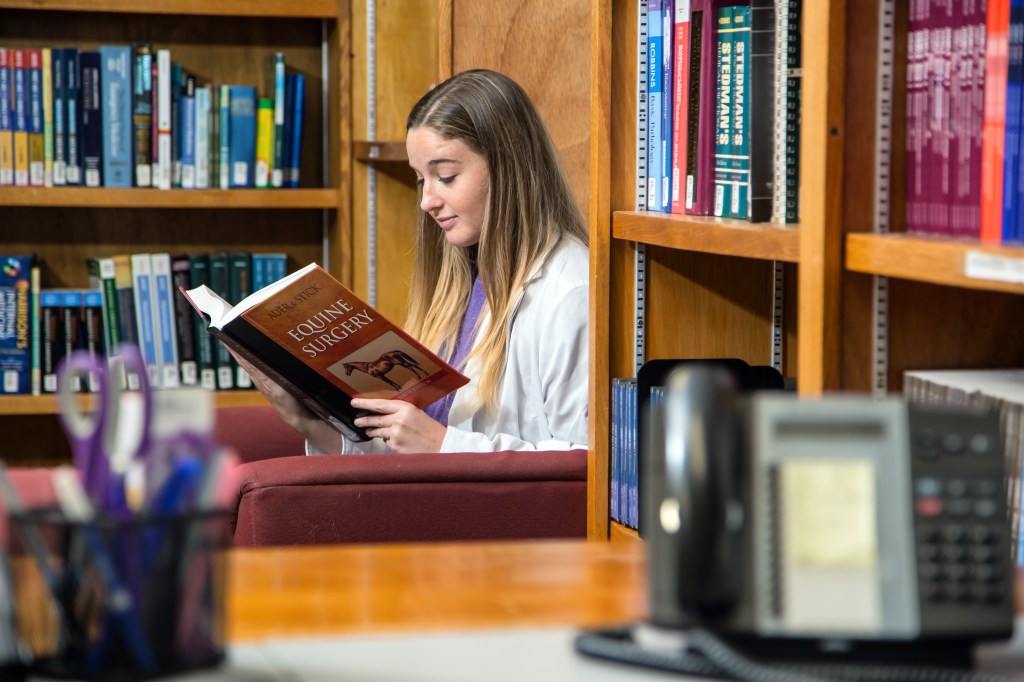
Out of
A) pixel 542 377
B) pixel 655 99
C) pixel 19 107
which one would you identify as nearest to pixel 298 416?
pixel 542 377

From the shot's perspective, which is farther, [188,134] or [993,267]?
[188,134]

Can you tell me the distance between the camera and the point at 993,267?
0.97m

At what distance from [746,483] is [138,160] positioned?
8.65 ft

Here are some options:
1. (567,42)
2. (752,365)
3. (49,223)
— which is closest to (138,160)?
(49,223)

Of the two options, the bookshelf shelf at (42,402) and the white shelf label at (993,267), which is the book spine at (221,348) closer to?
the bookshelf shelf at (42,402)

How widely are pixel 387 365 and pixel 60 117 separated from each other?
152 cm

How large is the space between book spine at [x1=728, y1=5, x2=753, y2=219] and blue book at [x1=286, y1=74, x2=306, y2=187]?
196 cm

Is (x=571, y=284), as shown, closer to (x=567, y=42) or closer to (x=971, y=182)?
(x=567, y=42)

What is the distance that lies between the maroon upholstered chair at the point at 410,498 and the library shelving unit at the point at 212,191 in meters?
1.46

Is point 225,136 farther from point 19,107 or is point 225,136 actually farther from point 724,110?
point 724,110

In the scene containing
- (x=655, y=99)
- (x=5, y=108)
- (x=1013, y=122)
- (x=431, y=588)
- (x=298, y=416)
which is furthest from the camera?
(x=5, y=108)

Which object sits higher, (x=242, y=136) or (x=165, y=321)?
(x=242, y=136)

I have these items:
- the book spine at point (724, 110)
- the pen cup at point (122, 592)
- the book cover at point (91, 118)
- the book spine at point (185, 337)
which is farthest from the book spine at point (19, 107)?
the pen cup at point (122, 592)

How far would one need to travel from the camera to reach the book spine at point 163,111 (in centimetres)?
315
